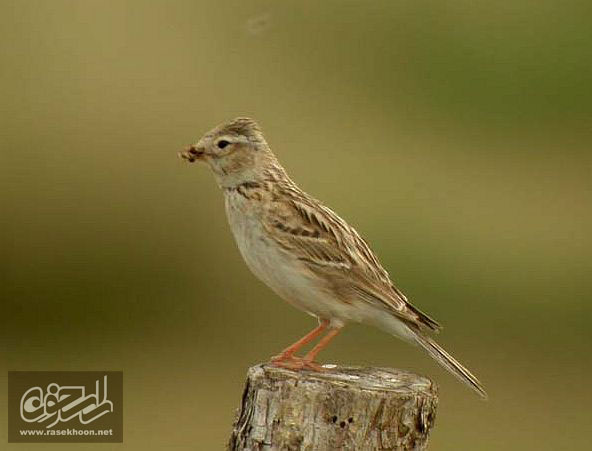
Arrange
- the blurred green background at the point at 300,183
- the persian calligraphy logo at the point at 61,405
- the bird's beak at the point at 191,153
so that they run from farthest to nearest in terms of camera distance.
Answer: the blurred green background at the point at 300,183, the persian calligraphy logo at the point at 61,405, the bird's beak at the point at 191,153

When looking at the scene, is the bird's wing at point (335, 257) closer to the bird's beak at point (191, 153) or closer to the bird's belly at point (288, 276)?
the bird's belly at point (288, 276)

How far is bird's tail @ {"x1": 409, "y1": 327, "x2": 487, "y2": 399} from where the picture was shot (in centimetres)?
1062

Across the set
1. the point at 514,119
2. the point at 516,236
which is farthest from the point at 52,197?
the point at 514,119

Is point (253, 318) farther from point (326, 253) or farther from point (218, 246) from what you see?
point (326, 253)

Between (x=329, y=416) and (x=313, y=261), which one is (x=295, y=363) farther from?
(x=313, y=261)

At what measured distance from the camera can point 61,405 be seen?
635 inches

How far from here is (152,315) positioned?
21.1 metres

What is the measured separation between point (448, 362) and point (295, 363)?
1.04 meters

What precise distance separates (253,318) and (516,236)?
5320 millimetres

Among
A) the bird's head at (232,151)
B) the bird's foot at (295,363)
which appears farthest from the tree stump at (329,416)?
the bird's head at (232,151)

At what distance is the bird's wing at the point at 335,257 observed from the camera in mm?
11180

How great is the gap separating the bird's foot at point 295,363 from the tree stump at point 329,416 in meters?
0.35

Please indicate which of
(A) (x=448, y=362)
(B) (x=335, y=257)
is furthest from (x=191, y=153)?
(A) (x=448, y=362)

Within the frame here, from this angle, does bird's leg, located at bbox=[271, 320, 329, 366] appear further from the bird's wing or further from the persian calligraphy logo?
the persian calligraphy logo
